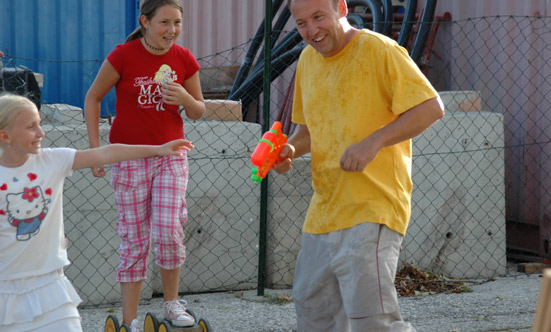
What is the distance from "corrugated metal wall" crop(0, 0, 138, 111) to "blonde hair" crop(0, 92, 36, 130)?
5599 millimetres

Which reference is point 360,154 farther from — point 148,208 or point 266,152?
point 148,208

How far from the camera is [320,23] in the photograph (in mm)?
2912

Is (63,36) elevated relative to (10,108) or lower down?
elevated

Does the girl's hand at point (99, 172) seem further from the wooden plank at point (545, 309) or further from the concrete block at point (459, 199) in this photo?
the concrete block at point (459, 199)

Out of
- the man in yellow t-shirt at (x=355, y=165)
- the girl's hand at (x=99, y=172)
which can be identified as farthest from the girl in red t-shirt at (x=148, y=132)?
the man in yellow t-shirt at (x=355, y=165)

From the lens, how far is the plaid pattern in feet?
13.2

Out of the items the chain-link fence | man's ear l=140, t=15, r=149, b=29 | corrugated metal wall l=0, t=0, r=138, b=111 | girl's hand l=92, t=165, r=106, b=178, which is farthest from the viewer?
corrugated metal wall l=0, t=0, r=138, b=111

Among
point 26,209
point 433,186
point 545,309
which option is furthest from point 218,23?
point 545,309

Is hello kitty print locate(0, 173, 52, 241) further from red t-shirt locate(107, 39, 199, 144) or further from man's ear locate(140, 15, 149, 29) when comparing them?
man's ear locate(140, 15, 149, 29)

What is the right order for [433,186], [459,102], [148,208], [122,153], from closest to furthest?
[122,153] → [148,208] → [433,186] → [459,102]

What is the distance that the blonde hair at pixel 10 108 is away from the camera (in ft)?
10.3

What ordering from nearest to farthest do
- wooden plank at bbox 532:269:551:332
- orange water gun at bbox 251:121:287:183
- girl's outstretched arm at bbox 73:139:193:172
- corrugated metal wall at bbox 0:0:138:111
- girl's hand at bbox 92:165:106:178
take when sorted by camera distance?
wooden plank at bbox 532:269:551:332
orange water gun at bbox 251:121:287:183
girl's outstretched arm at bbox 73:139:193:172
girl's hand at bbox 92:165:106:178
corrugated metal wall at bbox 0:0:138:111

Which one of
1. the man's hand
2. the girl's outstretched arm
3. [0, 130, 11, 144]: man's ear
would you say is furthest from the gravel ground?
the man's hand

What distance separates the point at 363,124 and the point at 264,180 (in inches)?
108
